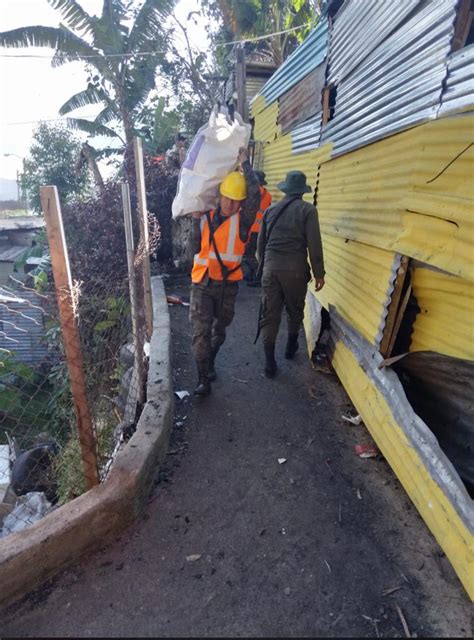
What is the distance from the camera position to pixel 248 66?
33.4 ft

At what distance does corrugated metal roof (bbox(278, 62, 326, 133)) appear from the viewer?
514cm

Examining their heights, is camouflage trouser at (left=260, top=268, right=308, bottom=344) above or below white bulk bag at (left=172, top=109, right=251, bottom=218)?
below

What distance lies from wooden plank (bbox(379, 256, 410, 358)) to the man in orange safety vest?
135cm

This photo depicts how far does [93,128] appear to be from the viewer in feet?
41.4

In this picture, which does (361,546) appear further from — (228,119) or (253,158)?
(253,158)

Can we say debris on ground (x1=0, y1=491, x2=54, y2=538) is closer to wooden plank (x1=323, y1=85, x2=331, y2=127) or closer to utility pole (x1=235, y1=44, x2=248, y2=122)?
wooden plank (x1=323, y1=85, x2=331, y2=127)

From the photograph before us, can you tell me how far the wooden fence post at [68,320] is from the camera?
6.41 ft

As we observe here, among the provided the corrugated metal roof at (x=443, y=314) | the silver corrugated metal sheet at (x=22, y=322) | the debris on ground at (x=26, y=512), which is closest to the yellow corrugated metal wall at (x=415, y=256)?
the corrugated metal roof at (x=443, y=314)

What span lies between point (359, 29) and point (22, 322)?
22.5 feet

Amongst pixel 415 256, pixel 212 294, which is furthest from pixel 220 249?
pixel 415 256

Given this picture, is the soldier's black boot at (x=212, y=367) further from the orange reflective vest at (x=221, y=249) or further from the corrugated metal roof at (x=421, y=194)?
the corrugated metal roof at (x=421, y=194)

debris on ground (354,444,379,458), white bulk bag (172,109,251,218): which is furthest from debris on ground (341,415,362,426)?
white bulk bag (172,109,251,218)

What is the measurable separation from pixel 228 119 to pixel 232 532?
10.8 feet

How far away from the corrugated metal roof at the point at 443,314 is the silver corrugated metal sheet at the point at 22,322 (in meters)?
2.31
